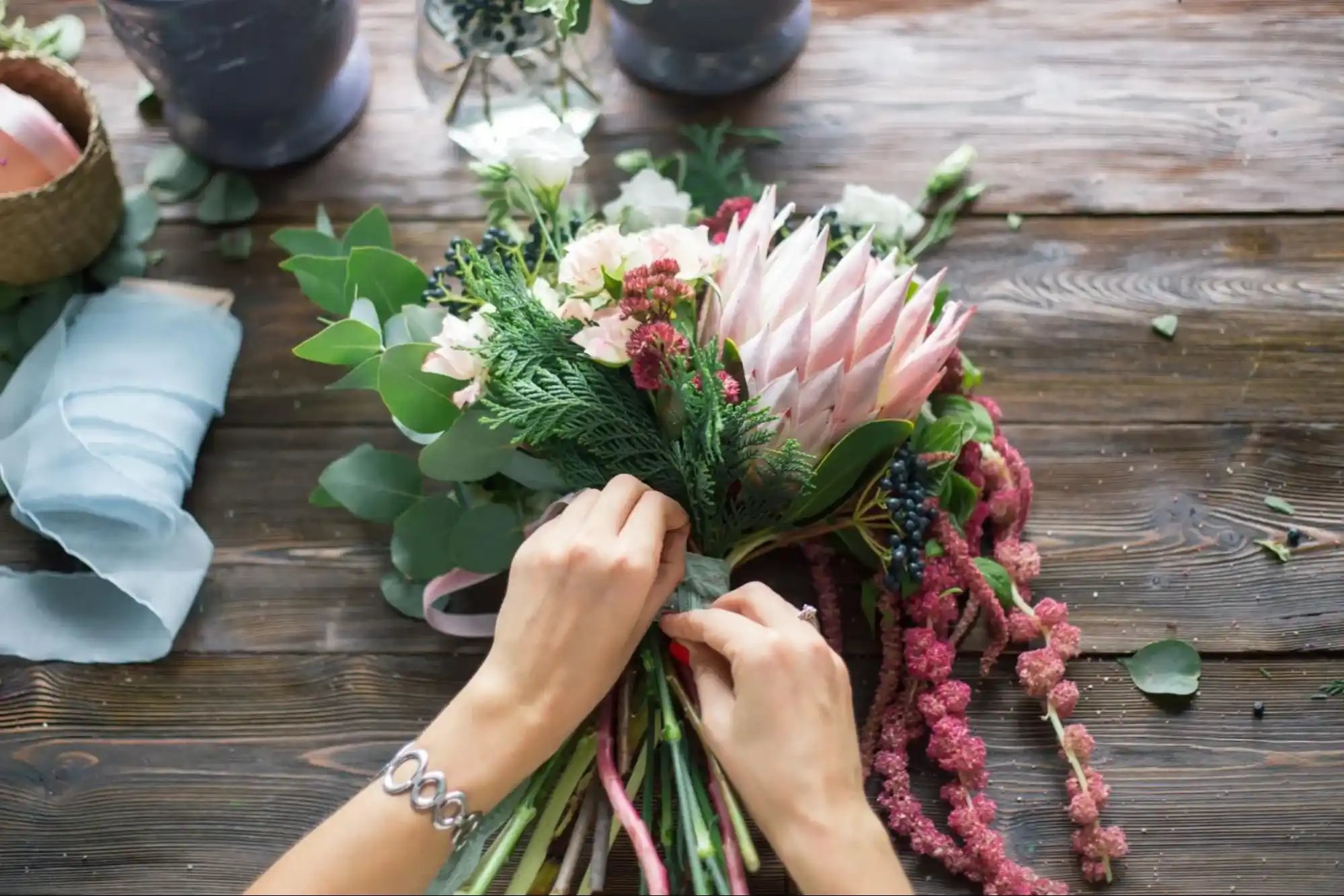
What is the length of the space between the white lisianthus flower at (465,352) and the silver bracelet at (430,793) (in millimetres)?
232

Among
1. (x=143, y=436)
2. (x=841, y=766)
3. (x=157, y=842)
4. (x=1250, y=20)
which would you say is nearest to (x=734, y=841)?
(x=841, y=766)

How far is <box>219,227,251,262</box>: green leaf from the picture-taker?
1010mm

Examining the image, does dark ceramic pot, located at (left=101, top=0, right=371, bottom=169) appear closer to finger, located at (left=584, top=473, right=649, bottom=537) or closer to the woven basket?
the woven basket

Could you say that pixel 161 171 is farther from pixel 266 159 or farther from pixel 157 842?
pixel 157 842

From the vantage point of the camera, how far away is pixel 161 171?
1024 millimetres

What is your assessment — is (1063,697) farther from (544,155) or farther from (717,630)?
(544,155)

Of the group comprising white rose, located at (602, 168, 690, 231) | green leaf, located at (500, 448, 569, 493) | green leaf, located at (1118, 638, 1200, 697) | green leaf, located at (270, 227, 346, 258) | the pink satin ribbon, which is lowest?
green leaf, located at (1118, 638, 1200, 697)

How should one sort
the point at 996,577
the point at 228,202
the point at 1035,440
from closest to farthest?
the point at 996,577
the point at 1035,440
the point at 228,202

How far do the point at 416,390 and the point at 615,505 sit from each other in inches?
7.2

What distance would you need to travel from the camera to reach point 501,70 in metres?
1.00

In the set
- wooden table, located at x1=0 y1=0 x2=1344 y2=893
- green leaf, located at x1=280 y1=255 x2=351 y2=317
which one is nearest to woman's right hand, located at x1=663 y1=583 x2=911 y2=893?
wooden table, located at x1=0 y1=0 x2=1344 y2=893

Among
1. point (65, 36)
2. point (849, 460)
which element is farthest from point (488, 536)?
point (65, 36)

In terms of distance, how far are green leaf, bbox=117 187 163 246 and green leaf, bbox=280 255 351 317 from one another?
24 cm

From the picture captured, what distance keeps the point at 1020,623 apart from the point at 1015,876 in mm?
186
